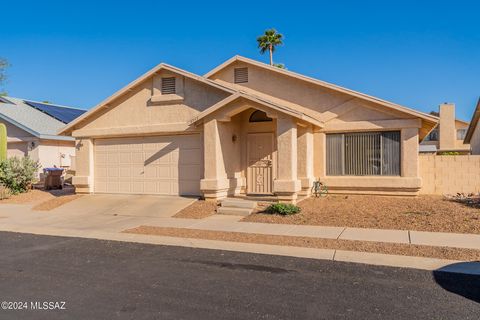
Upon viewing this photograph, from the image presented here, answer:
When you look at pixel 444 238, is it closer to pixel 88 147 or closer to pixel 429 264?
pixel 429 264

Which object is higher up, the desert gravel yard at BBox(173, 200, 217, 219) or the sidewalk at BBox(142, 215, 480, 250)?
A: the desert gravel yard at BBox(173, 200, 217, 219)

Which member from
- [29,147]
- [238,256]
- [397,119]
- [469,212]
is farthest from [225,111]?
[29,147]

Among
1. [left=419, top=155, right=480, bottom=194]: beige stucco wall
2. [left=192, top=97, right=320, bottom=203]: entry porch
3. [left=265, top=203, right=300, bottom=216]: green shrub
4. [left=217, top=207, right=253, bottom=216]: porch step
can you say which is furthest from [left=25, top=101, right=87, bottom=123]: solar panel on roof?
[left=419, top=155, right=480, bottom=194]: beige stucco wall

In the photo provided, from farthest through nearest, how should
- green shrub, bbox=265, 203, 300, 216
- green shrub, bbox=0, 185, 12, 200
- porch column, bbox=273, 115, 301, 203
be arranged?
green shrub, bbox=0, 185, 12, 200 < porch column, bbox=273, 115, 301, 203 < green shrub, bbox=265, 203, 300, 216

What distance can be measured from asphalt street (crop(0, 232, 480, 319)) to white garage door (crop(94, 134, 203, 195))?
717cm

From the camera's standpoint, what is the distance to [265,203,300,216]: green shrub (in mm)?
12188

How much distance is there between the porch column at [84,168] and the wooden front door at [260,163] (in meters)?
6.56

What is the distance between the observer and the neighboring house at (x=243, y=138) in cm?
1440

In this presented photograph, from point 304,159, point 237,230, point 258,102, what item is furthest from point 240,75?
point 237,230

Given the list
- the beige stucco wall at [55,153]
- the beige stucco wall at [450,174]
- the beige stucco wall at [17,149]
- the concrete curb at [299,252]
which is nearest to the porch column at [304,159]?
the beige stucco wall at [450,174]

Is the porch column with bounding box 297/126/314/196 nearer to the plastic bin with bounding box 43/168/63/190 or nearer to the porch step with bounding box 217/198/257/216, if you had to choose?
the porch step with bounding box 217/198/257/216

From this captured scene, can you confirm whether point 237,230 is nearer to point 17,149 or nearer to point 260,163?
point 260,163

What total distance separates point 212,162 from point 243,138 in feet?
7.61

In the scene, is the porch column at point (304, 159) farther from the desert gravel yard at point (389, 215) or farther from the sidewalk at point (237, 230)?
the sidewalk at point (237, 230)
